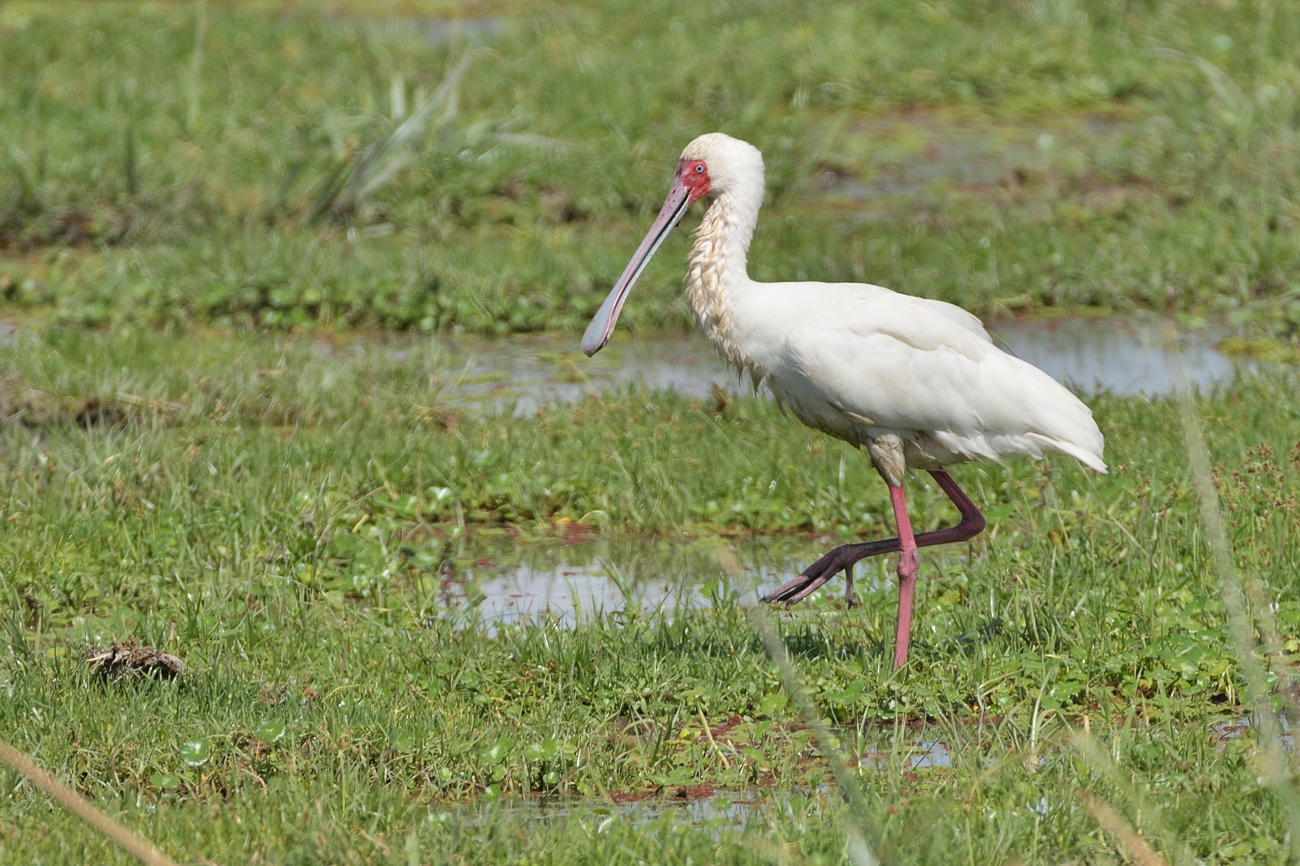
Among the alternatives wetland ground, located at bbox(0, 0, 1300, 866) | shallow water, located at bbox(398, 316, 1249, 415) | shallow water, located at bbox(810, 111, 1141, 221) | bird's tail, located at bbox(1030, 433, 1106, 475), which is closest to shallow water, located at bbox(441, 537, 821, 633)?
wetland ground, located at bbox(0, 0, 1300, 866)

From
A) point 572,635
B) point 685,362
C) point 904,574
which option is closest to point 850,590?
point 904,574

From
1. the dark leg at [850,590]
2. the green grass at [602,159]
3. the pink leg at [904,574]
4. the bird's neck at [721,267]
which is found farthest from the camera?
the green grass at [602,159]

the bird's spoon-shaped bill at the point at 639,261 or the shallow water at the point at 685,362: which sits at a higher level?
the bird's spoon-shaped bill at the point at 639,261

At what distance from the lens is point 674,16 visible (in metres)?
15.0

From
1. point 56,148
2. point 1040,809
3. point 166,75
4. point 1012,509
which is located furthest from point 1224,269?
point 166,75

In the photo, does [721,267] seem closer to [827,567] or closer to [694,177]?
[694,177]

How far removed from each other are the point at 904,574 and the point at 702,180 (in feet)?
4.42

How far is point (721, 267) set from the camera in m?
5.56

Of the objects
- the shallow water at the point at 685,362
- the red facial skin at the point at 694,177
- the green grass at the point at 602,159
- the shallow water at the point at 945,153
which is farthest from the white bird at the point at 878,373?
the shallow water at the point at 945,153

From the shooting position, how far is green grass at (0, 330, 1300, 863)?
13.4 ft

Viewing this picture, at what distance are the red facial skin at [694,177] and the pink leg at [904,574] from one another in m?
1.08

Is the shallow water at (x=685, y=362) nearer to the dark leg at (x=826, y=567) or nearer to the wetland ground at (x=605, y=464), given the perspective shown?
the wetland ground at (x=605, y=464)

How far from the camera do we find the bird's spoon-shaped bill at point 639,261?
5840 millimetres

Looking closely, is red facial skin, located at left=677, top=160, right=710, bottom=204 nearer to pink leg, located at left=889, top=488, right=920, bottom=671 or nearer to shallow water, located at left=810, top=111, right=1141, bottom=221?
pink leg, located at left=889, top=488, right=920, bottom=671
